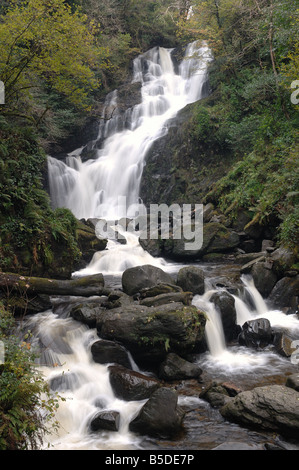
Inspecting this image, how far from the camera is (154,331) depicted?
688cm

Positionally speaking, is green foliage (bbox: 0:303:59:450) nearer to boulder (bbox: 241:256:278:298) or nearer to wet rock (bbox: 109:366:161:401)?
wet rock (bbox: 109:366:161:401)

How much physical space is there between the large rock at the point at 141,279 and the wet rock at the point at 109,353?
7.83 feet

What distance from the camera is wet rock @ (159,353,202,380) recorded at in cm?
653

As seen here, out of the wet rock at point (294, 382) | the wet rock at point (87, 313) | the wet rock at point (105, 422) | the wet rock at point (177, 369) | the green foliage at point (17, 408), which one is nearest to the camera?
the green foliage at point (17, 408)

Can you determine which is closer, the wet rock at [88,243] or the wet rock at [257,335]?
the wet rock at [257,335]

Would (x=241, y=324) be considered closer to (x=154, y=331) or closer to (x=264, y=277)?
(x=264, y=277)

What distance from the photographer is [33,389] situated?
4242 millimetres

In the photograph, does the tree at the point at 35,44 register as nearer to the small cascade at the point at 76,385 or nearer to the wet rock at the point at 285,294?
the small cascade at the point at 76,385

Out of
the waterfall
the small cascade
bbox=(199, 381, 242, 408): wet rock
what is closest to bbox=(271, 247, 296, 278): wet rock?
bbox=(199, 381, 242, 408): wet rock

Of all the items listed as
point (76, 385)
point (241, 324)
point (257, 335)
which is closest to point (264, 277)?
point (241, 324)

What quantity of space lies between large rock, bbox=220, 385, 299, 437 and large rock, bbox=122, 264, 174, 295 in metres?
4.27

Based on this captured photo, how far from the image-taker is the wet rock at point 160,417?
496cm

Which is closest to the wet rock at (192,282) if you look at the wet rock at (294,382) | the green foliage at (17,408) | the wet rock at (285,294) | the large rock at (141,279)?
the large rock at (141,279)

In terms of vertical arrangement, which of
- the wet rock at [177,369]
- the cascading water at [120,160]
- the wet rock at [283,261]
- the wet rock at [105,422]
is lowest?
the wet rock at [105,422]
